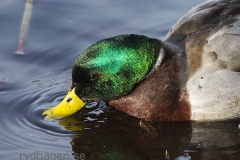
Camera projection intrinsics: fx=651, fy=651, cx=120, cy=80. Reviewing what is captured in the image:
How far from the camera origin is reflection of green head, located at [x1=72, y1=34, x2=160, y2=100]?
6.32 meters

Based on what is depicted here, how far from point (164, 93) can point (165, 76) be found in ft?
0.58

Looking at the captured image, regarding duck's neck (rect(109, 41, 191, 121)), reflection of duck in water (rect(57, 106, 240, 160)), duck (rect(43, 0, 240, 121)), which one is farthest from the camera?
duck's neck (rect(109, 41, 191, 121))

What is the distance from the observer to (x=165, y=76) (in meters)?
6.64

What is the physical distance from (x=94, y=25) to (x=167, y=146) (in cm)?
292

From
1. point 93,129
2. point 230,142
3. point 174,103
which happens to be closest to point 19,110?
point 93,129

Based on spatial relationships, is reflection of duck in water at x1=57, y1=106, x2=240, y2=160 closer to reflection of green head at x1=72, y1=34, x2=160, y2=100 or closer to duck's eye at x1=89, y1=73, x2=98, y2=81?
reflection of green head at x1=72, y1=34, x2=160, y2=100

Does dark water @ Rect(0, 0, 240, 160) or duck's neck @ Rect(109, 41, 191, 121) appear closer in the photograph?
dark water @ Rect(0, 0, 240, 160)

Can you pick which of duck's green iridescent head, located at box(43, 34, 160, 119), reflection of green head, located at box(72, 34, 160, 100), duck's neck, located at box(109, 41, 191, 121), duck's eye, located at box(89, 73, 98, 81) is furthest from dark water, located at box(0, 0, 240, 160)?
duck's eye, located at box(89, 73, 98, 81)

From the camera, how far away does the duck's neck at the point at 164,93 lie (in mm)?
6590

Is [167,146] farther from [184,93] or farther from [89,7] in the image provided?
[89,7]

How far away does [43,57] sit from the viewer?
319 inches

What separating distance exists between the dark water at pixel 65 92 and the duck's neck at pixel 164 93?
5.4 inches

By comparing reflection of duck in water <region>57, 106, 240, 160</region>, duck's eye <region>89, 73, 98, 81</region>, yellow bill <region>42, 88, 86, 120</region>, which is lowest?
reflection of duck in water <region>57, 106, 240, 160</region>

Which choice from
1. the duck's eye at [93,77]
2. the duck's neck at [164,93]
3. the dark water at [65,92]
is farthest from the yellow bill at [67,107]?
the duck's neck at [164,93]
